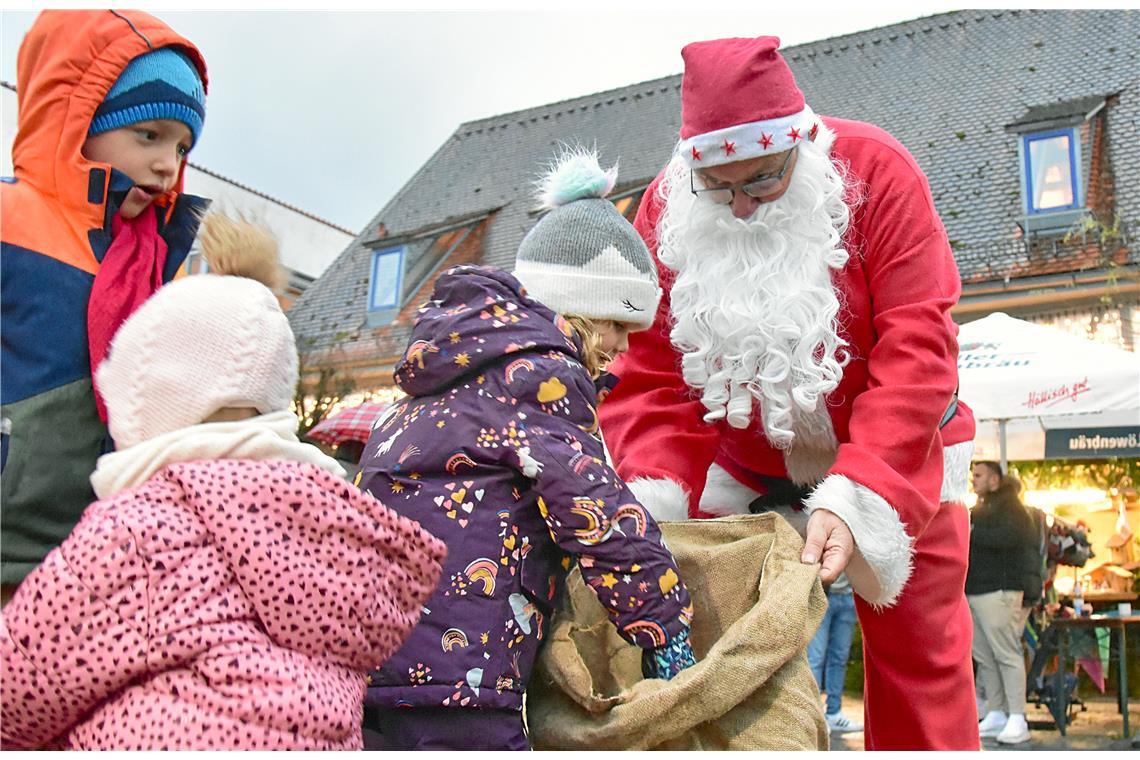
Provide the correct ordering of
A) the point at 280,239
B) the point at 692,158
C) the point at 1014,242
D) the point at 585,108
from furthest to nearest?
the point at 585,108 → the point at 1014,242 → the point at 692,158 → the point at 280,239

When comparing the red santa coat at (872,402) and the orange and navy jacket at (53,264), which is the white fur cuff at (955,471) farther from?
the orange and navy jacket at (53,264)

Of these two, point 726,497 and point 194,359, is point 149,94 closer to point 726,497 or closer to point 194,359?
point 194,359

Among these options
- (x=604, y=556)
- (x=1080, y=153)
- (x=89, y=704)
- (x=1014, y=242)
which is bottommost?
(x=89, y=704)

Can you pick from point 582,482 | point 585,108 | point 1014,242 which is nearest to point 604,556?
point 582,482

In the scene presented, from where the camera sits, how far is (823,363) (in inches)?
106

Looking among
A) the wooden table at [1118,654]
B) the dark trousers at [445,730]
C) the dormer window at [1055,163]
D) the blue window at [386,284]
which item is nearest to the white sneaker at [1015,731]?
the wooden table at [1118,654]

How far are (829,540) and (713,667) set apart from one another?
463mm

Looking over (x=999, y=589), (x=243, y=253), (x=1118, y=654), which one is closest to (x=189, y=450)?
(x=243, y=253)

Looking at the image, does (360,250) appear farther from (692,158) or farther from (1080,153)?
(692,158)

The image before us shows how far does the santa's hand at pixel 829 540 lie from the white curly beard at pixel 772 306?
302 millimetres

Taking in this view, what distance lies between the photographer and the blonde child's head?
8.84ft

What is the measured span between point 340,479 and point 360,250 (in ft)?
63.0

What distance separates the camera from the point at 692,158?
271 centimetres

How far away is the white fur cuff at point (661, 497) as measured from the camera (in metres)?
2.70
